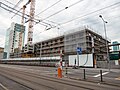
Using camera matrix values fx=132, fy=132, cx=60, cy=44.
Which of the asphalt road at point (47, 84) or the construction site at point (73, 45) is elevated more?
the construction site at point (73, 45)

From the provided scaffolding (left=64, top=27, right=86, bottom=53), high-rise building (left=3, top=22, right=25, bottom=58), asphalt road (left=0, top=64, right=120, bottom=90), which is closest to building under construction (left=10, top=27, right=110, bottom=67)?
scaffolding (left=64, top=27, right=86, bottom=53)

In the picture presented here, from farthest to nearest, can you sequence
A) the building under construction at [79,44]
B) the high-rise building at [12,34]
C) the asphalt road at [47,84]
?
the building under construction at [79,44], the high-rise building at [12,34], the asphalt road at [47,84]

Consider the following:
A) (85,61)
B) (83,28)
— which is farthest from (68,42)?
(85,61)

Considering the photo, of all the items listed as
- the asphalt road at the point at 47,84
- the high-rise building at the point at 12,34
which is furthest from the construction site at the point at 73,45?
the asphalt road at the point at 47,84

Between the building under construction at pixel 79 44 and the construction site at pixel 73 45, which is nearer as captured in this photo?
the construction site at pixel 73 45

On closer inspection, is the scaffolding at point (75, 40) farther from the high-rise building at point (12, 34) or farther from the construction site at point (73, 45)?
the high-rise building at point (12, 34)

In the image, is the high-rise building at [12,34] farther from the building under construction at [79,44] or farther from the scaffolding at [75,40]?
the scaffolding at [75,40]

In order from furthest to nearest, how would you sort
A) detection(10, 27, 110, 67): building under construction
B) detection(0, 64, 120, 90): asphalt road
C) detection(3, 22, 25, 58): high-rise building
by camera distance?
detection(10, 27, 110, 67): building under construction, detection(3, 22, 25, 58): high-rise building, detection(0, 64, 120, 90): asphalt road

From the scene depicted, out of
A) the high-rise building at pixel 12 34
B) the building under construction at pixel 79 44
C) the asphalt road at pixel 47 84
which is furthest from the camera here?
the building under construction at pixel 79 44

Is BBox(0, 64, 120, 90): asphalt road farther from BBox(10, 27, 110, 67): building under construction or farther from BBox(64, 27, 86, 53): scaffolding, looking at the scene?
BBox(64, 27, 86, 53): scaffolding

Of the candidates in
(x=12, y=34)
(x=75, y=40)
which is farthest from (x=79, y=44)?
(x=12, y=34)

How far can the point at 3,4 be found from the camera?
1201 cm

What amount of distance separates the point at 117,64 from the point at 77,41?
2896cm

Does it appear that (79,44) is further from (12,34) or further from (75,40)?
(12,34)
